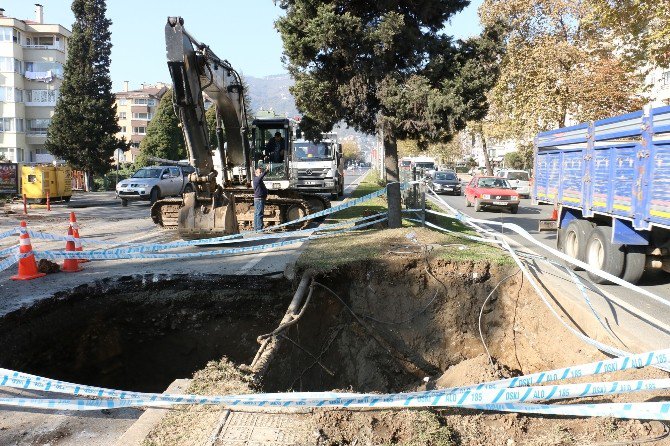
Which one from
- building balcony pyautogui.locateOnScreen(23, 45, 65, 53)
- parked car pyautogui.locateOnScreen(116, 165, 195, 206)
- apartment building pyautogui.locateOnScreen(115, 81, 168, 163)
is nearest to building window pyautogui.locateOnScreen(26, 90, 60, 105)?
building balcony pyautogui.locateOnScreen(23, 45, 65, 53)

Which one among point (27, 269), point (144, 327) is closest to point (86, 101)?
point (27, 269)

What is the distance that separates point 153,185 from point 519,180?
71.4 ft

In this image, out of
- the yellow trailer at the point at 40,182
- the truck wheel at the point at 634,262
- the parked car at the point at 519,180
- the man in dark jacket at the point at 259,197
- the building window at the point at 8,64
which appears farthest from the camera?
the building window at the point at 8,64

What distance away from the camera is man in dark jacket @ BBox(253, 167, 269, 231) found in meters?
12.6

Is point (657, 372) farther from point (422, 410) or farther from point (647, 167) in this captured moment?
point (647, 167)

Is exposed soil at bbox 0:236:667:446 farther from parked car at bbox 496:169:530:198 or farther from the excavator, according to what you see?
parked car at bbox 496:169:530:198

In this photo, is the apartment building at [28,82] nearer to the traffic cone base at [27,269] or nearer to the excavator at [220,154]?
the excavator at [220,154]

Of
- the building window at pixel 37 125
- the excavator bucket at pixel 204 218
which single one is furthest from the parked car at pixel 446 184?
the building window at pixel 37 125

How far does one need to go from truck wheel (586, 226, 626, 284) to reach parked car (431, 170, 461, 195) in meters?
24.3

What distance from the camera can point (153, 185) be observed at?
2498cm

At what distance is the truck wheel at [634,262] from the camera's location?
8547 millimetres

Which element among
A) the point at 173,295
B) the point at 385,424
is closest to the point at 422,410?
the point at 385,424

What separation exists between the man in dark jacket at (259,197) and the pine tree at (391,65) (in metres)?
2.57

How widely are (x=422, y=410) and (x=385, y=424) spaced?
34 cm
